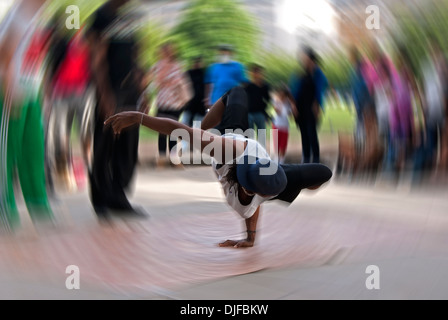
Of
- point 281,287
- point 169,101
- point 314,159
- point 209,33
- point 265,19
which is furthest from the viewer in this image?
point 169,101

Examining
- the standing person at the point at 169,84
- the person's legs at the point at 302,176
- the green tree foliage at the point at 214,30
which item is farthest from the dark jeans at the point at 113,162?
the person's legs at the point at 302,176

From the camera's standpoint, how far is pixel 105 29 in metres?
2.52

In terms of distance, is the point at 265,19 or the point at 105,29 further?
the point at 265,19

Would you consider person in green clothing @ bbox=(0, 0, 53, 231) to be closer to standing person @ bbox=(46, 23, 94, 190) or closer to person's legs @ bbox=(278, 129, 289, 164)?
standing person @ bbox=(46, 23, 94, 190)

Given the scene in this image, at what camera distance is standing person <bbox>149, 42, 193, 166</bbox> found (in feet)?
11.6

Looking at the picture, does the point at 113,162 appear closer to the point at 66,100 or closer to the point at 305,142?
the point at 66,100

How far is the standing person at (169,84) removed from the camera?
353cm

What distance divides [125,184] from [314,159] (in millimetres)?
1495

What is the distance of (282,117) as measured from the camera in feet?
14.6

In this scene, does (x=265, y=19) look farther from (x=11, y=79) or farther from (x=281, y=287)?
(x=281, y=287)

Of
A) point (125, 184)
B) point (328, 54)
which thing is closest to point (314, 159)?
point (328, 54)

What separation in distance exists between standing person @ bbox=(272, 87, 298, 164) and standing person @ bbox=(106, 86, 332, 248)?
5.65 ft

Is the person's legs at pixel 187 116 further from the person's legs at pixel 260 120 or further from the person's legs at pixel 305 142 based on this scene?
the person's legs at pixel 305 142

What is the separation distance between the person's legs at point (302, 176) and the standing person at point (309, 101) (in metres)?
1.37
